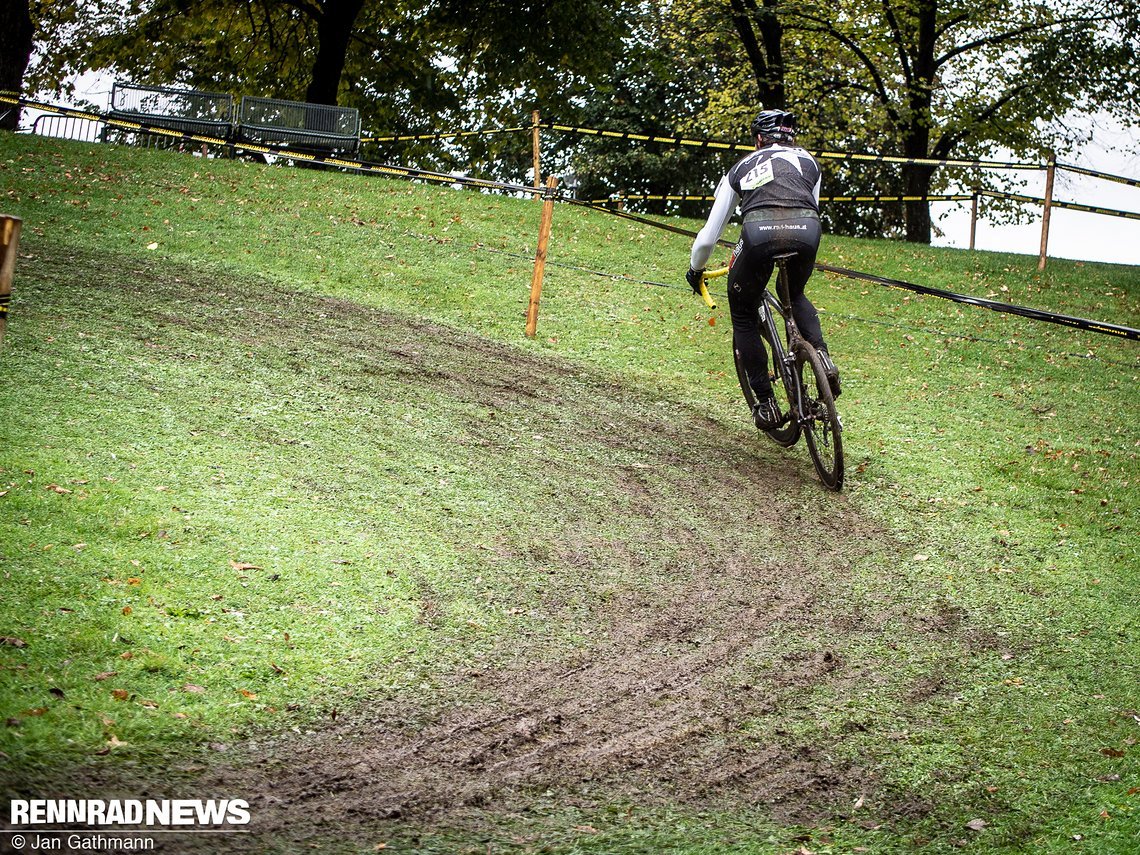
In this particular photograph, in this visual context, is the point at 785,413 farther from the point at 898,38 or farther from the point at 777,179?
the point at 898,38

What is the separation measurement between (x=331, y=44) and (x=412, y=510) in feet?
73.4

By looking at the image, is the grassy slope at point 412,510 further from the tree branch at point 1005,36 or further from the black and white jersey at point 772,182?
the tree branch at point 1005,36

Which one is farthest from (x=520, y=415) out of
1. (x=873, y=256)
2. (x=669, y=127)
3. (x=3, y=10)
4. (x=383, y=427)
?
(x=669, y=127)

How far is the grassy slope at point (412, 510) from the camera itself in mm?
4770

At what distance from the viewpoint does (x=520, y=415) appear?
9.68 meters

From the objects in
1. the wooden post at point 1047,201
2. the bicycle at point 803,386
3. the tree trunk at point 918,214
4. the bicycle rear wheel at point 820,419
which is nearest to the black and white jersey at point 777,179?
the bicycle at point 803,386

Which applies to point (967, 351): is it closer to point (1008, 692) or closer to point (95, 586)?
point (1008, 692)

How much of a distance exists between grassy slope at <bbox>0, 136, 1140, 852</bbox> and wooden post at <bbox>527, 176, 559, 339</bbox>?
0.34 m

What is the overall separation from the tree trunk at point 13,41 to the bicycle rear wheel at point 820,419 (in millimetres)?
17677

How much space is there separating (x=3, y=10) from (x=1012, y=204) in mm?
27471

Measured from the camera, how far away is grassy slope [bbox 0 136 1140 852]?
4770mm

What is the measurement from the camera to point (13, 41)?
20422 mm

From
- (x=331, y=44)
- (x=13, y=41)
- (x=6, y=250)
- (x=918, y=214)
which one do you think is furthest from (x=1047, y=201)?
(x=13, y=41)

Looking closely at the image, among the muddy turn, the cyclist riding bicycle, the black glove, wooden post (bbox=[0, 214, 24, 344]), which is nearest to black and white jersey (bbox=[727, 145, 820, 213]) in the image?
the cyclist riding bicycle
